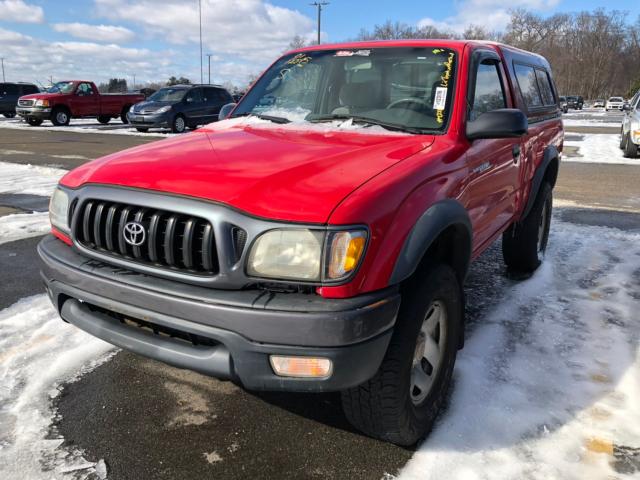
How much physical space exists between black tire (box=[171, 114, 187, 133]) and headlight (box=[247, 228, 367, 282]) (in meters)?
17.8

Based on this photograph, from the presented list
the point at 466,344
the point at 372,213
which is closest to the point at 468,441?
the point at 466,344

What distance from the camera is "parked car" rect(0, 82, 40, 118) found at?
2794 cm

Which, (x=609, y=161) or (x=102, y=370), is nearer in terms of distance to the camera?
(x=102, y=370)

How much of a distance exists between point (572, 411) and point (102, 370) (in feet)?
8.17

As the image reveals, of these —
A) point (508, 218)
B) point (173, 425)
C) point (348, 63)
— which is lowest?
point (173, 425)

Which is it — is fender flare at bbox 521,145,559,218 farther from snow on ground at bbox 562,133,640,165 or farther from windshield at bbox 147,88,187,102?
windshield at bbox 147,88,187,102

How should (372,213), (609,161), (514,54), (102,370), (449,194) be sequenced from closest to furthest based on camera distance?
(372,213), (449,194), (102,370), (514,54), (609,161)

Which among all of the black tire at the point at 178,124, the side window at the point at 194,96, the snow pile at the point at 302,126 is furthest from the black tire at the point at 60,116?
the snow pile at the point at 302,126

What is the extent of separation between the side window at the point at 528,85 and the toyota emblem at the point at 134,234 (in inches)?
122

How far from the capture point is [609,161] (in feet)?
39.6

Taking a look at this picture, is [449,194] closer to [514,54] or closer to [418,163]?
[418,163]

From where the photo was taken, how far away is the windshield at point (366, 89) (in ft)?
9.77

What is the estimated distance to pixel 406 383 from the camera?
2.16 m

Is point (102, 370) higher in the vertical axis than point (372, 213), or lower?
lower
